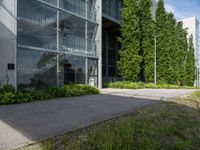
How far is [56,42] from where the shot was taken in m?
18.9

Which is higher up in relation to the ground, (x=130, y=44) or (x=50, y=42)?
(x=130, y=44)

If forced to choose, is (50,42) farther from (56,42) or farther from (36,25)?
(36,25)

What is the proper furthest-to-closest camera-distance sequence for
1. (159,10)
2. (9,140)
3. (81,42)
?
(159,10)
(81,42)
(9,140)

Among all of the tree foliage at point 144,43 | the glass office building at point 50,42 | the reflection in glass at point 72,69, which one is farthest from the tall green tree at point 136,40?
the reflection in glass at point 72,69

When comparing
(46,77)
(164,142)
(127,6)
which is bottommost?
(164,142)

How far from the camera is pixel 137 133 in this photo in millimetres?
6840

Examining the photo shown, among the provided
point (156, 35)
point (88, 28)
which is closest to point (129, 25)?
point (156, 35)

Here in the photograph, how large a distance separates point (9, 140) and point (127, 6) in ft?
83.8

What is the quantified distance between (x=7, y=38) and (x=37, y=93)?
3.88m

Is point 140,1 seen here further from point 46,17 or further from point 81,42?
point 46,17

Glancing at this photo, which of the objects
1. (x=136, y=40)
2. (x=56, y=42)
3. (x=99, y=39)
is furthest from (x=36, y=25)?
(x=136, y=40)

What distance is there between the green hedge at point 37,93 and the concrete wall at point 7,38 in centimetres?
151

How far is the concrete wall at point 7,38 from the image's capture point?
48.2 feet

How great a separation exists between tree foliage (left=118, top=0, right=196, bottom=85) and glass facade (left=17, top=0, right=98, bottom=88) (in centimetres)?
579
